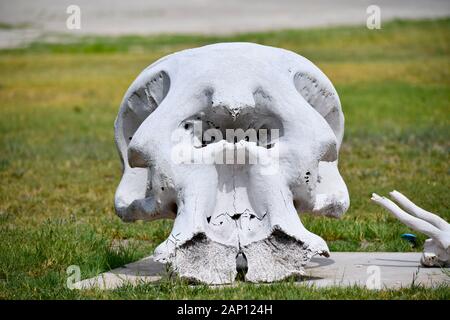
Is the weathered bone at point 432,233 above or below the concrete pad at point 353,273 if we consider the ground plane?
above

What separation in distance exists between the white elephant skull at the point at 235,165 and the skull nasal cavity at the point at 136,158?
11 millimetres

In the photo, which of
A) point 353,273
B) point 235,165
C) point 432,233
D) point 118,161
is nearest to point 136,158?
point 235,165

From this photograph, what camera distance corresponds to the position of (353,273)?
8.86 metres

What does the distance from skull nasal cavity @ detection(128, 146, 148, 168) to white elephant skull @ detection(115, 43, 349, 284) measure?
11 millimetres

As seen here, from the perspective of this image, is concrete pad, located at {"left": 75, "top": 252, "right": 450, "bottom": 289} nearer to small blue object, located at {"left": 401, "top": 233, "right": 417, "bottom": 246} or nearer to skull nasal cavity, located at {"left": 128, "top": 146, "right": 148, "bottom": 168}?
small blue object, located at {"left": 401, "top": 233, "right": 417, "bottom": 246}

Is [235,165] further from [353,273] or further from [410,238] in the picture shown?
[410,238]

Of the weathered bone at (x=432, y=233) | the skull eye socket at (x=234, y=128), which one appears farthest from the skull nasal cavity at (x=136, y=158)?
the weathered bone at (x=432, y=233)

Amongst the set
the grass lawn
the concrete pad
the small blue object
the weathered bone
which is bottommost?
the grass lawn

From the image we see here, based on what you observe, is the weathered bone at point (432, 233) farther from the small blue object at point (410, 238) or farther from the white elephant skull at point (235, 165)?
the small blue object at point (410, 238)

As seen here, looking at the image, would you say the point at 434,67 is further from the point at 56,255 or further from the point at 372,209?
the point at 56,255

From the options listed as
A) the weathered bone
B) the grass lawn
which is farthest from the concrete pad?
the grass lawn

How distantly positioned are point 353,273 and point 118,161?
9.24m

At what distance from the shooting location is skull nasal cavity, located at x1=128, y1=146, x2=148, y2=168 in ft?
28.4

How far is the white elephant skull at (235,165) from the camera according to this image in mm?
8141
